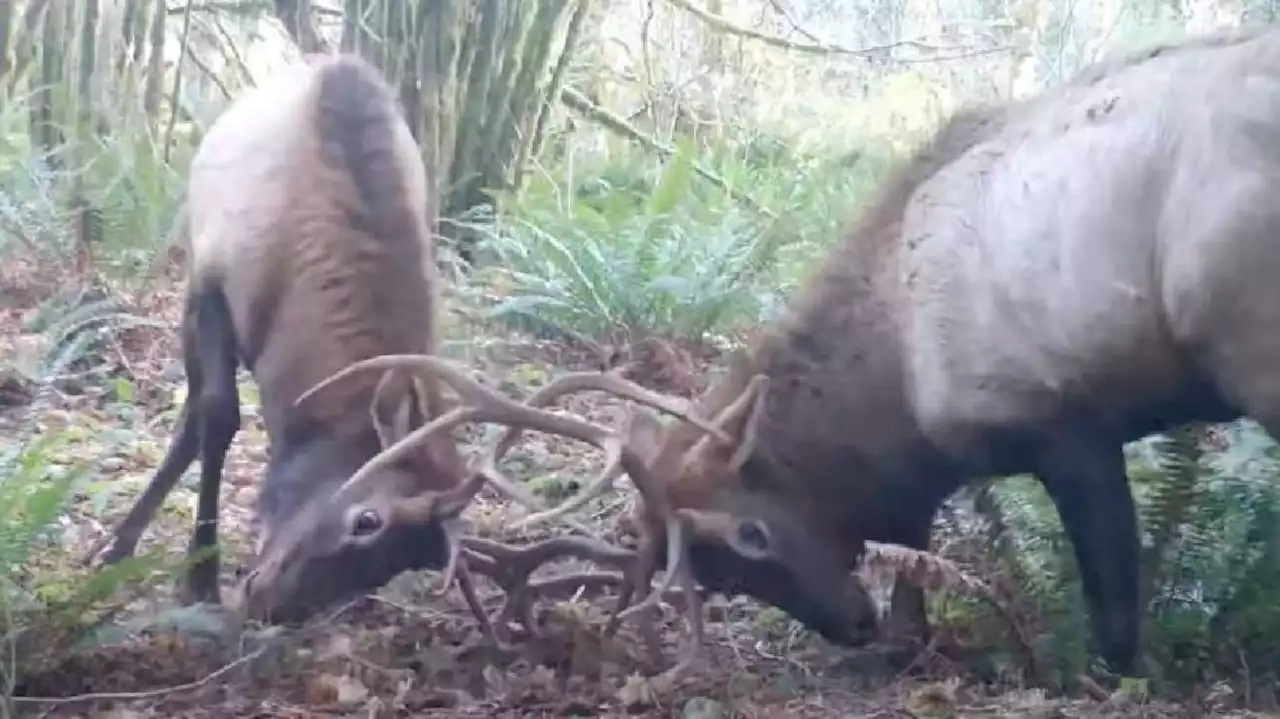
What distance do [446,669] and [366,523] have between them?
0.40m

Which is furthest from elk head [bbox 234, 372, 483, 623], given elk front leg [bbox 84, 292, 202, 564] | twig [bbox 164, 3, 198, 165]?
twig [bbox 164, 3, 198, 165]

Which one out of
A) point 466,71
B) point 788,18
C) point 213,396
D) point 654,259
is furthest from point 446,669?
point 788,18

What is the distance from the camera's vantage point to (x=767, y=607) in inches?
188

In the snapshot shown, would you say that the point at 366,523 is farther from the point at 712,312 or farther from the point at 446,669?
the point at 712,312

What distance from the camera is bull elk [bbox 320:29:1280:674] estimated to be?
143 inches

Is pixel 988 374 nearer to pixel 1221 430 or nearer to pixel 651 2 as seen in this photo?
pixel 1221 430

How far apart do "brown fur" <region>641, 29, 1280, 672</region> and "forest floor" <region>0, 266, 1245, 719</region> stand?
255 millimetres

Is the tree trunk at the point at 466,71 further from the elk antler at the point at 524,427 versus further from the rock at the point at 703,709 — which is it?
the rock at the point at 703,709

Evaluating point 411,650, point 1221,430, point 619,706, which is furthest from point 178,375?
point 1221,430

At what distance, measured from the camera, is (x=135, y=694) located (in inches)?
134

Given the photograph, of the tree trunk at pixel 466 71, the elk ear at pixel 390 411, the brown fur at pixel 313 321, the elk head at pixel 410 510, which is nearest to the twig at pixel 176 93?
the tree trunk at pixel 466 71

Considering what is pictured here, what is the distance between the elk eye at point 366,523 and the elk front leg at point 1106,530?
1.63 m

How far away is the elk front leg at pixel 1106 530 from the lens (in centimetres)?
405

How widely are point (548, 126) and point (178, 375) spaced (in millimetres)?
3477
